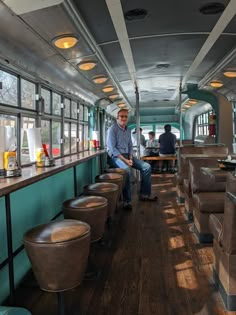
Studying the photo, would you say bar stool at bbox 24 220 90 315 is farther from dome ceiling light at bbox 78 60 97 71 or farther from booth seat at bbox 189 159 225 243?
dome ceiling light at bbox 78 60 97 71

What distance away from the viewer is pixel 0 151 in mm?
2299

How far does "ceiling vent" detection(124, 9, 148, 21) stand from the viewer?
2.91 m

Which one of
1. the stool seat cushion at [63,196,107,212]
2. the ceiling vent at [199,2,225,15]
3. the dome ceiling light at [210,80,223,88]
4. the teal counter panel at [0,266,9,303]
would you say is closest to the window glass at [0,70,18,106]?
the stool seat cushion at [63,196,107,212]

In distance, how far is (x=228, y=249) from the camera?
6.87 feet

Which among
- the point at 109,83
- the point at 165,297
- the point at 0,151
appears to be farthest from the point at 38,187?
the point at 109,83

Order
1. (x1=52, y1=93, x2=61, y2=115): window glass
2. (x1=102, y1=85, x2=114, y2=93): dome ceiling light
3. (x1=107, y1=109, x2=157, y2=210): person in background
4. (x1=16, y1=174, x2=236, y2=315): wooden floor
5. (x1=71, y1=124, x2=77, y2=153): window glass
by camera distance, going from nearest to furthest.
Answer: (x1=16, y1=174, x2=236, y2=315): wooden floor < (x1=52, y1=93, x2=61, y2=115): window glass < (x1=107, y1=109, x2=157, y2=210): person in background < (x1=71, y1=124, x2=77, y2=153): window glass < (x1=102, y1=85, x2=114, y2=93): dome ceiling light

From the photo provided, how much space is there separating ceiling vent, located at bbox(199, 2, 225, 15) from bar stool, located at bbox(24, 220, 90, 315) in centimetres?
225

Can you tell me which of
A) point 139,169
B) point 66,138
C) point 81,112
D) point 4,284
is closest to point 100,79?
point 66,138

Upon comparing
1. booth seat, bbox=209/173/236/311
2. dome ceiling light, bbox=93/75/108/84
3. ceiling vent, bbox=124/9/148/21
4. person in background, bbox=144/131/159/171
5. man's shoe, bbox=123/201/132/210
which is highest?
ceiling vent, bbox=124/9/148/21

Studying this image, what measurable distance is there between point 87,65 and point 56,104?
0.80 metres

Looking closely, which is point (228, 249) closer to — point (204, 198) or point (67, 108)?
point (204, 198)

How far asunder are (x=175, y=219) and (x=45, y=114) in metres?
2.26

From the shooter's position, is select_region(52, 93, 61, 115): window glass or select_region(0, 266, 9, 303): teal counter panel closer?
select_region(0, 266, 9, 303): teal counter panel

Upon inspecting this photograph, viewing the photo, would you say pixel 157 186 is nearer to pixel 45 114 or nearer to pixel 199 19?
pixel 45 114
